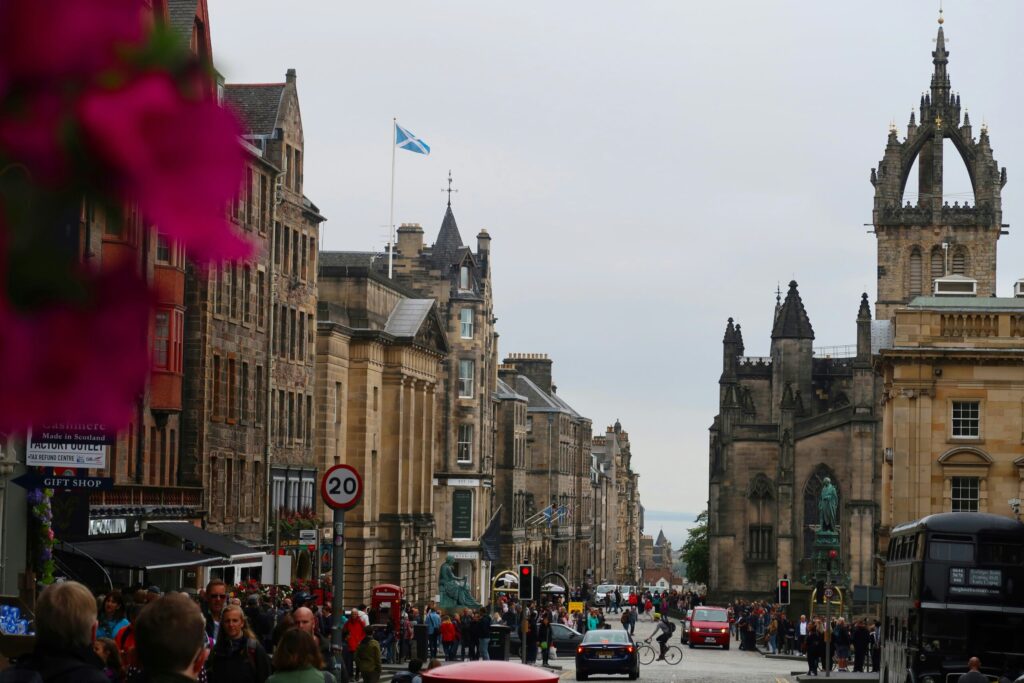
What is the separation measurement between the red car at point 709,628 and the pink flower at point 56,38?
68.3 meters

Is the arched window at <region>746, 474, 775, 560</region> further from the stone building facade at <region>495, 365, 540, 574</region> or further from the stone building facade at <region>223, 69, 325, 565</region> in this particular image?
the stone building facade at <region>223, 69, 325, 565</region>

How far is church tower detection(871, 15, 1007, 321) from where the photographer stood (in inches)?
4252

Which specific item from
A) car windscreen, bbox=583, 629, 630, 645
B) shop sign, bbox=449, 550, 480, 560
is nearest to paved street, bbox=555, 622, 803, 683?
car windscreen, bbox=583, 629, 630, 645

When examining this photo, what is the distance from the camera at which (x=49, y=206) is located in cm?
154

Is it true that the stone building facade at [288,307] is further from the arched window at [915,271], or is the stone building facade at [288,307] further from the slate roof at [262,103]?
the arched window at [915,271]

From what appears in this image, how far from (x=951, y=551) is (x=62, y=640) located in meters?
27.9

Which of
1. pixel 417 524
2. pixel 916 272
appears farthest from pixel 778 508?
pixel 417 524

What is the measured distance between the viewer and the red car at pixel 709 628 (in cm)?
6881

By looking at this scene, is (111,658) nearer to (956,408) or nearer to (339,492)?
(339,492)

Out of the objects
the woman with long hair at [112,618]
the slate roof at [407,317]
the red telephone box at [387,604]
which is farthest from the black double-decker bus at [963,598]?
the slate roof at [407,317]

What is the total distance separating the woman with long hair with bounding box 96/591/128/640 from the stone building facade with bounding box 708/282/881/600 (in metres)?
76.2

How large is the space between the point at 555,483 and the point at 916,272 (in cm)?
3514

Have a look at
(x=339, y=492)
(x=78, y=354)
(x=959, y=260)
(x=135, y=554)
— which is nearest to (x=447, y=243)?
(x=959, y=260)

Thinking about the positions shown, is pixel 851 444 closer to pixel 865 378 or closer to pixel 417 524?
pixel 865 378
